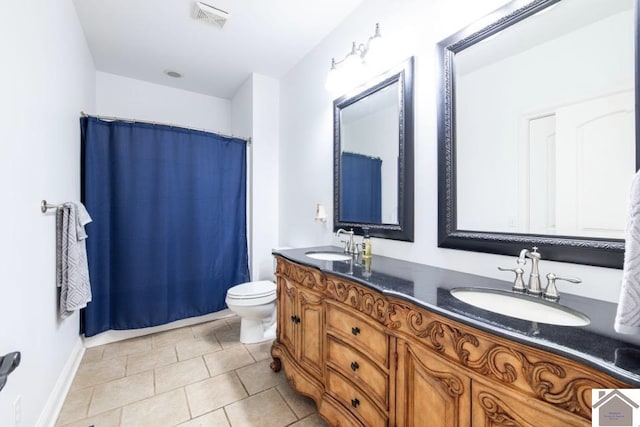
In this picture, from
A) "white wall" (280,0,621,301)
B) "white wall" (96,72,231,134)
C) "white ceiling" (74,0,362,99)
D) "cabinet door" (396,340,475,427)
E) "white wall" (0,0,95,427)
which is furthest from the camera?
"white wall" (96,72,231,134)

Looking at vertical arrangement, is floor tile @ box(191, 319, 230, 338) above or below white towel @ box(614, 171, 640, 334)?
below

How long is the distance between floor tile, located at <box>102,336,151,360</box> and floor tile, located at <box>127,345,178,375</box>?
3.6 inches

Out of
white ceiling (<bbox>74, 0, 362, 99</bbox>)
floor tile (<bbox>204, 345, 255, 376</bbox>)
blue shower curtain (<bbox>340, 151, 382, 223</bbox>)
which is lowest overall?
floor tile (<bbox>204, 345, 255, 376</bbox>)

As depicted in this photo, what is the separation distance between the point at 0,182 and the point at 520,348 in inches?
67.7

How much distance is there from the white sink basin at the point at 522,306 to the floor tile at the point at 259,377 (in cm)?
140

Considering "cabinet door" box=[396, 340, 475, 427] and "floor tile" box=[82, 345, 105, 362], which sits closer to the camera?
"cabinet door" box=[396, 340, 475, 427]

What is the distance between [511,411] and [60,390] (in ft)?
7.54

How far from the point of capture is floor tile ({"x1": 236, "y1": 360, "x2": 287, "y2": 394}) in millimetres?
1768

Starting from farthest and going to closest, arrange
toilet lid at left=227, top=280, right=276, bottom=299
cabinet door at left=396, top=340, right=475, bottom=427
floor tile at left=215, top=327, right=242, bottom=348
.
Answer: floor tile at left=215, top=327, right=242, bottom=348 < toilet lid at left=227, top=280, right=276, bottom=299 < cabinet door at left=396, top=340, right=475, bottom=427

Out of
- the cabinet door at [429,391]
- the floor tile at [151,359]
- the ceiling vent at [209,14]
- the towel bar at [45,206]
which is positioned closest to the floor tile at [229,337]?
the floor tile at [151,359]

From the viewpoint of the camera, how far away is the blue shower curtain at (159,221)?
2.26 meters

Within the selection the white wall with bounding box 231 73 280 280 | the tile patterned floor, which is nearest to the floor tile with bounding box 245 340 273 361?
the tile patterned floor

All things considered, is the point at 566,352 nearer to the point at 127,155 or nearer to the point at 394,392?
the point at 394,392

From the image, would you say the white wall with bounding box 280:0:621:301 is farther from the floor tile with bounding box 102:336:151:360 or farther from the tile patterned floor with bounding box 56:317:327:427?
the floor tile with bounding box 102:336:151:360
